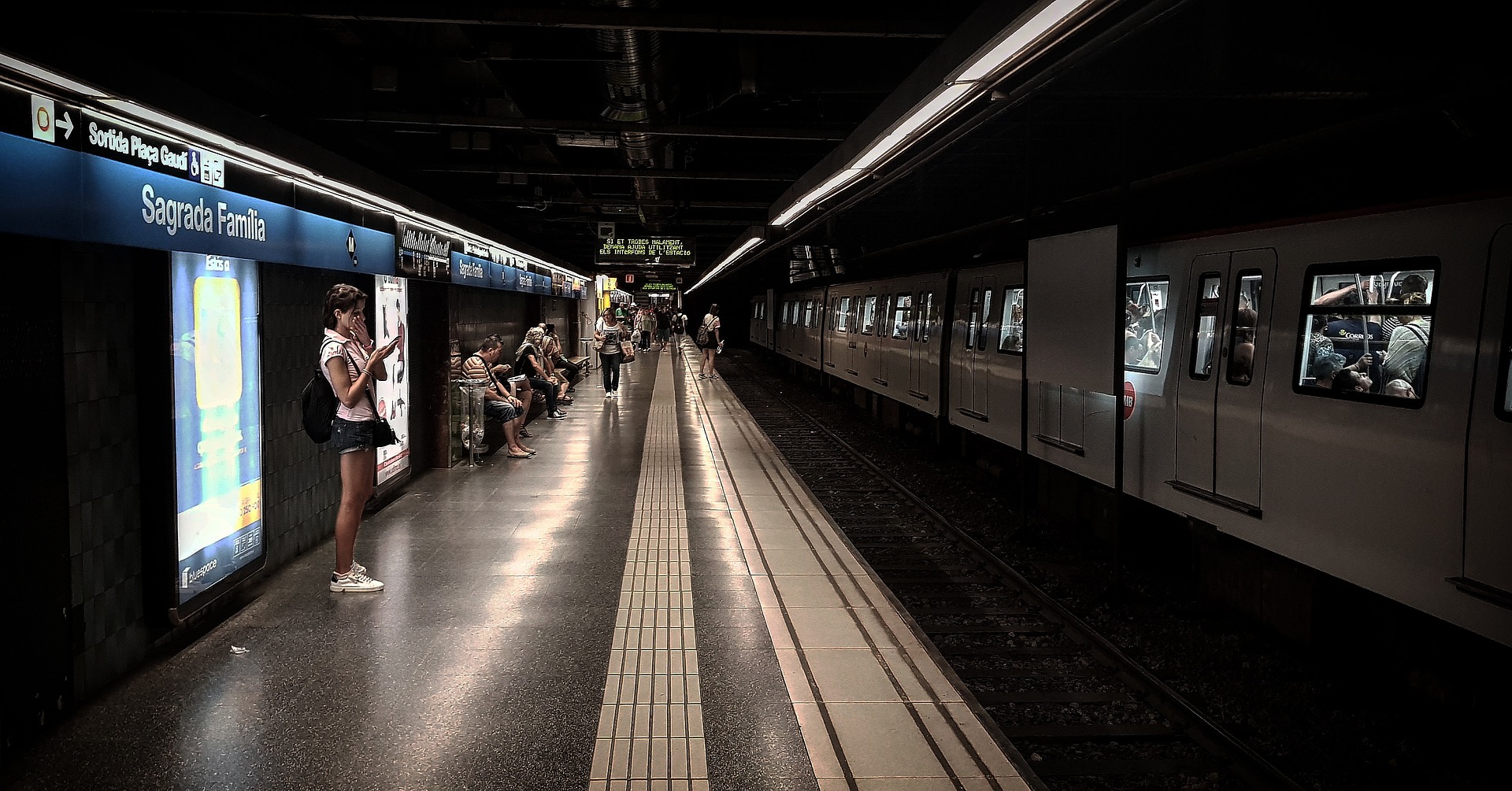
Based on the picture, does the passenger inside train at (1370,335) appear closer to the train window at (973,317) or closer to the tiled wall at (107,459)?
the tiled wall at (107,459)

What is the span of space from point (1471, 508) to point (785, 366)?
1127 inches

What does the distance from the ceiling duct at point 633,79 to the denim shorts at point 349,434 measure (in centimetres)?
278

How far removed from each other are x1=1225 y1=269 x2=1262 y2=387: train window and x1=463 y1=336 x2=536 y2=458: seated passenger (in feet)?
24.5

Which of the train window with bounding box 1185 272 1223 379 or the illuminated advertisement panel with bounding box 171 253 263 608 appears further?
the train window with bounding box 1185 272 1223 379

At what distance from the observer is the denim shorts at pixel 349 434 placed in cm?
549

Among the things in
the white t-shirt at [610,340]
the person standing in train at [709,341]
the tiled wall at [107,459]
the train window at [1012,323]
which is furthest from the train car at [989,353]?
the person standing in train at [709,341]

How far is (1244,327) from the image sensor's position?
5715mm

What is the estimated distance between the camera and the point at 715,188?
54.4 ft

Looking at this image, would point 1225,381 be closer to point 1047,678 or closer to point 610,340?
point 1047,678

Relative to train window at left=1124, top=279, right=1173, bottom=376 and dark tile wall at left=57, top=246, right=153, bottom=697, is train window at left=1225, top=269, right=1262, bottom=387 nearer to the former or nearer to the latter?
train window at left=1124, top=279, right=1173, bottom=376

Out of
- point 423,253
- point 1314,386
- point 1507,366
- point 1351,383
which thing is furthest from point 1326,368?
point 423,253

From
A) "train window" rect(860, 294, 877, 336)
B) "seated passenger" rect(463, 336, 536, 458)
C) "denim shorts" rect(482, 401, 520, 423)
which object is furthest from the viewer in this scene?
"train window" rect(860, 294, 877, 336)

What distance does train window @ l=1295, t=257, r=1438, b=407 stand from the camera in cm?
439

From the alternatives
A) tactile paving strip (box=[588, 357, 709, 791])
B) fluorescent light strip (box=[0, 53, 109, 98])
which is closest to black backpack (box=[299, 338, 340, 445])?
tactile paving strip (box=[588, 357, 709, 791])
